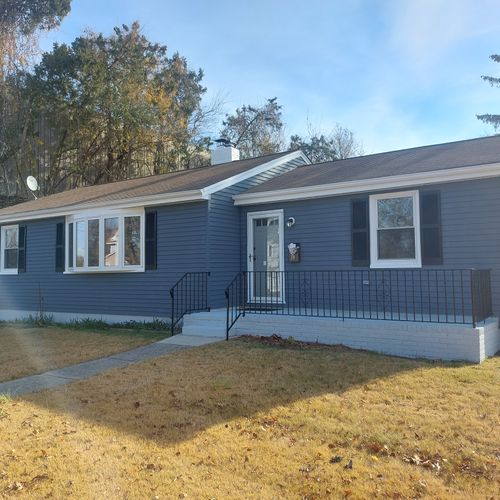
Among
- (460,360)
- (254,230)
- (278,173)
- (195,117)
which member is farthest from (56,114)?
(460,360)

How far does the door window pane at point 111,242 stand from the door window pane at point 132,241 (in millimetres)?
254

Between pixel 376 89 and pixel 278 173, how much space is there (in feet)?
23.2

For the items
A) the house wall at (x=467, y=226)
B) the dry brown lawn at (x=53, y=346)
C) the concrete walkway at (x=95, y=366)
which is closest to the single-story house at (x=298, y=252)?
the house wall at (x=467, y=226)

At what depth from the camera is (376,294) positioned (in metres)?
8.59

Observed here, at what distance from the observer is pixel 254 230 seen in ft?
35.5

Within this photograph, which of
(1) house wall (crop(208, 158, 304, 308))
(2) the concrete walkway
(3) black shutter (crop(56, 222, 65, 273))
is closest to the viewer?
(2) the concrete walkway

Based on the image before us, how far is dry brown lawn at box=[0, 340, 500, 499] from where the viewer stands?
3.26 metres

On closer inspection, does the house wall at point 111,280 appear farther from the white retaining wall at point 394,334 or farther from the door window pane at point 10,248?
the white retaining wall at point 394,334

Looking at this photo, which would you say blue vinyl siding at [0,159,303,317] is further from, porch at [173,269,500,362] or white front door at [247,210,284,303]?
porch at [173,269,500,362]

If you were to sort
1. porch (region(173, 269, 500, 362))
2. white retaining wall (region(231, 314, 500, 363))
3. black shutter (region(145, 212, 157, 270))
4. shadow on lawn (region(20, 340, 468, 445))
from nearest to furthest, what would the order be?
shadow on lawn (region(20, 340, 468, 445))
white retaining wall (region(231, 314, 500, 363))
porch (region(173, 269, 500, 362))
black shutter (region(145, 212, 157, 270))

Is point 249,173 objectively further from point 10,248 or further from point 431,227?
point 10,248

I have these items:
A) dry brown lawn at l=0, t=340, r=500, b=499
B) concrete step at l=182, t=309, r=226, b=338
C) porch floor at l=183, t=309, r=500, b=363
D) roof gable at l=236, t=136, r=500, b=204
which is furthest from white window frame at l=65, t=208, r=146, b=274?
dry brown lawn at l=0, t=340, r=500, b=499

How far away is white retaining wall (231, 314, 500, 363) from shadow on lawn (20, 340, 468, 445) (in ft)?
1.14

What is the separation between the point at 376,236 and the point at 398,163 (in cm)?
177
